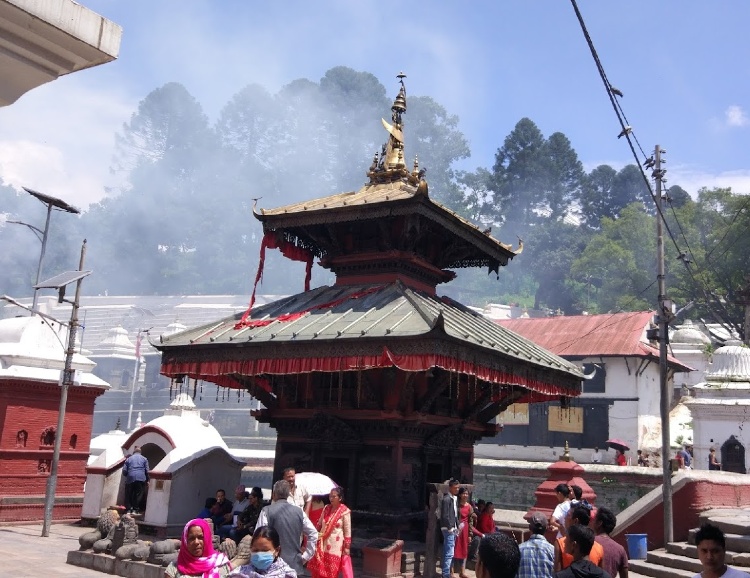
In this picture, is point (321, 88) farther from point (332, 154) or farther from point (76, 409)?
point (76, 409)

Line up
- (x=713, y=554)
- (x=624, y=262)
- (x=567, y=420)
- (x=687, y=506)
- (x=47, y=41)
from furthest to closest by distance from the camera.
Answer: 1. (x=624, y=262)
2. (x=567, y=420)
3. (x=687, y=506)
4. (x=713, y=554)
5. (x=47, y=41)

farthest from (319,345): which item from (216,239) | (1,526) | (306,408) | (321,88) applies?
(321,88)

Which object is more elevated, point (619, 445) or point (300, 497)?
point (619, 445)

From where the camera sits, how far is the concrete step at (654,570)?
12.4m

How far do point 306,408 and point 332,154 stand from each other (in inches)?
4015

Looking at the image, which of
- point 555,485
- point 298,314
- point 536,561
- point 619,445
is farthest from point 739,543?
point 619,445

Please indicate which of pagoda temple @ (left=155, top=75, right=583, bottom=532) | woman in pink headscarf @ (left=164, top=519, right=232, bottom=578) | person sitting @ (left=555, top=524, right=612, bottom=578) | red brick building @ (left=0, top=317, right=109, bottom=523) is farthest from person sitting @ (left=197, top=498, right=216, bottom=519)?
person sitting @ (left=555, top=524, right=612, bottom=578)

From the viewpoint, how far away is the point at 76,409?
66.2 ft

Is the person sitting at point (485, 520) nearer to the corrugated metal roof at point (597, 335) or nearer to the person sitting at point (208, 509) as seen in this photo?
the person sitting at point (208, 509)

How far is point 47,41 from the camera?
3.41 metres

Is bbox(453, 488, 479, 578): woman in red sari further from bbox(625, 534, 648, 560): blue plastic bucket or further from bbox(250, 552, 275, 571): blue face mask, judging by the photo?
bbox(250, 552, 275, 571): blue face mask

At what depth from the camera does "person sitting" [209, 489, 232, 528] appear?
552 inches

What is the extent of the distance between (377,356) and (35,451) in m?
12.1

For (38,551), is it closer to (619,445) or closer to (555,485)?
(555,485)
